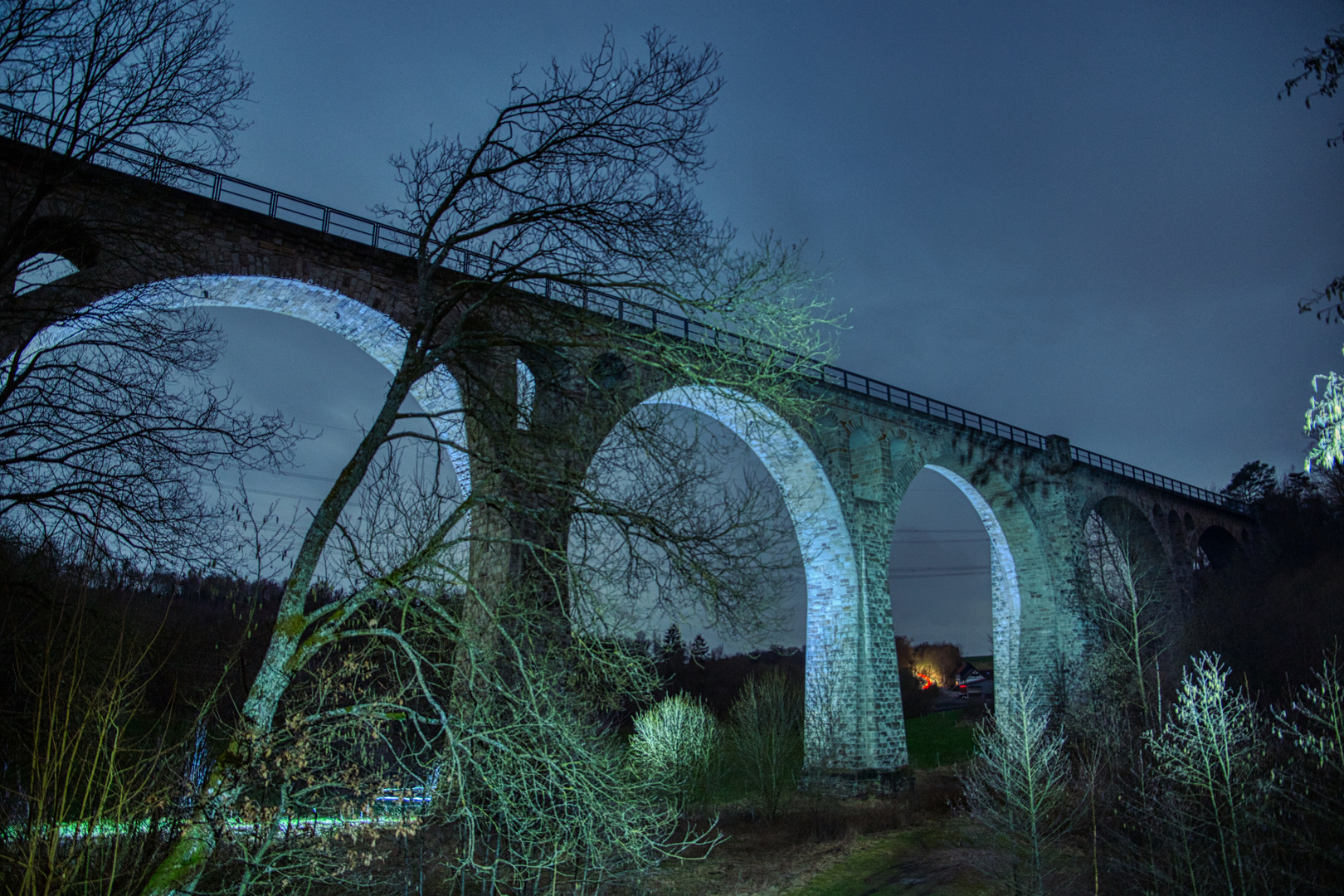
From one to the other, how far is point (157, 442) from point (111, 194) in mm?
2685

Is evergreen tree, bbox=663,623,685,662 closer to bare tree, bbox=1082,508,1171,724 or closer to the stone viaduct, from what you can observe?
the stone viaduct

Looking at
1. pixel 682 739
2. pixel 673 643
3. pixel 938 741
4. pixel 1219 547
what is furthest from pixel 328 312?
pixel 1219 547

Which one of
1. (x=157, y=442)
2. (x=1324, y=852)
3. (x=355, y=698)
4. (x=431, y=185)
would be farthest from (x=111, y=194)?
(x=1324, y=852)

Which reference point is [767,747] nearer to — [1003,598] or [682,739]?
[682,739]

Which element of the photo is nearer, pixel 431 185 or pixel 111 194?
pixel 431 185

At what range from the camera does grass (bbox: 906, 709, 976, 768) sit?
28.2m

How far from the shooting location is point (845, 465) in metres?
18.7

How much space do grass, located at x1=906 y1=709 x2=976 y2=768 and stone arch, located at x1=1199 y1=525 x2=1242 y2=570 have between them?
45.2ft

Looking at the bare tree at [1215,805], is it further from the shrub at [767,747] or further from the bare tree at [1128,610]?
the shrub at [767,747]

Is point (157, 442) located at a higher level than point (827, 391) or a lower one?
lower

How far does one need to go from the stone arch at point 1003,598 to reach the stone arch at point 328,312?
705 inches

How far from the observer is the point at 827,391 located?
18531 mm

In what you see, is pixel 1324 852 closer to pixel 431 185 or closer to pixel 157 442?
pixel 431 185

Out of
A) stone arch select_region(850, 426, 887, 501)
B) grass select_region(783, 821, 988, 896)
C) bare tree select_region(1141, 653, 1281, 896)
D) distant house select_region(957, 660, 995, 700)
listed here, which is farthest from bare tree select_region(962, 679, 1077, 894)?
distant house select_region(957, 660, 995, 700)
